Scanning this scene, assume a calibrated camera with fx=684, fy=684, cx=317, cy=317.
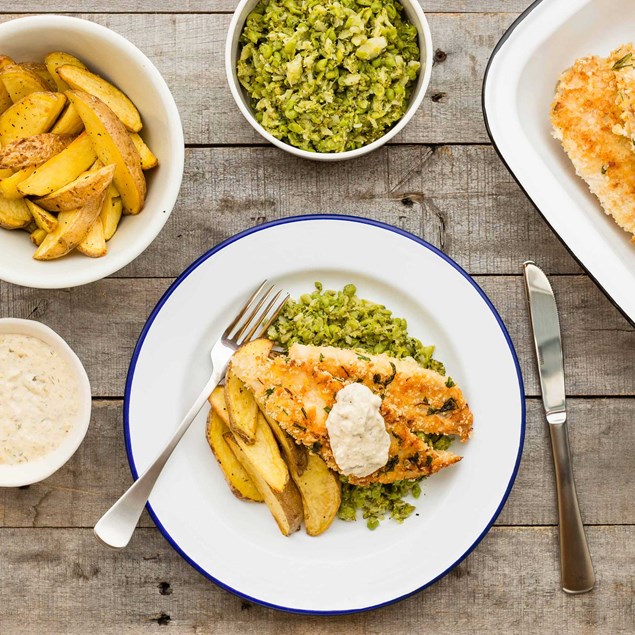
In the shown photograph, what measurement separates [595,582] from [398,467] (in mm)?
883

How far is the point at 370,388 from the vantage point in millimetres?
1975

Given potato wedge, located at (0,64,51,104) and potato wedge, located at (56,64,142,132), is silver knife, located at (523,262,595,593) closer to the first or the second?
potato wedge, located at (56,64,142,132)

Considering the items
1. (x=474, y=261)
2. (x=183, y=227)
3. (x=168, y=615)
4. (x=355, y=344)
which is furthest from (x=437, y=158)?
(x=168, y=615)

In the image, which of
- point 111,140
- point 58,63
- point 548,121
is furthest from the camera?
point 548,121

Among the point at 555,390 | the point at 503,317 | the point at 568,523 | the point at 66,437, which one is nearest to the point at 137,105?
the point at 66,437

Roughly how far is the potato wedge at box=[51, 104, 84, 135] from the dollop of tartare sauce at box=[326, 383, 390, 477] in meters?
1.00

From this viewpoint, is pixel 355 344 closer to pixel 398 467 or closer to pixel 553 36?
pixel 398 467

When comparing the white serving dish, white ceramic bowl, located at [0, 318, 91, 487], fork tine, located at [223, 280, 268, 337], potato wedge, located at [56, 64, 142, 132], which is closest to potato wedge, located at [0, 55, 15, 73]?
potato wedge, located at [56, 64, 142, 132]

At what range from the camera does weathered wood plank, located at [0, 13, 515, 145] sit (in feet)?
7.29

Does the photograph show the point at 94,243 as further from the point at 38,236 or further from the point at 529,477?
the point at 529,477

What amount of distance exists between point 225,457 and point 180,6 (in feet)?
4.77

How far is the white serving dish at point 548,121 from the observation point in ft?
6.72

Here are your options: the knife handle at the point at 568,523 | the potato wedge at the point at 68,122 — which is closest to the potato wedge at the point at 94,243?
the potato wedge at the point at 68,122

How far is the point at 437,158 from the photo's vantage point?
225 centimetres
